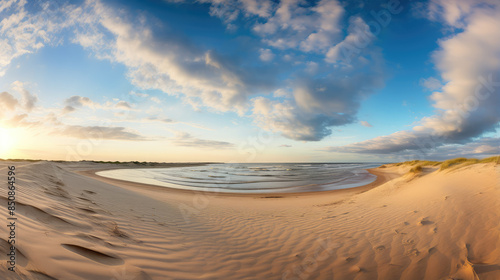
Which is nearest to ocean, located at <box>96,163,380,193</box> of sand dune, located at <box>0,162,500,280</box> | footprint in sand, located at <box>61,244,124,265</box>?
sand dune, located at <box>0,162,500,280</box>

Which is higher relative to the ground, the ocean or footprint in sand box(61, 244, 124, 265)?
footprint in sand box(61, 244, 124, 265)

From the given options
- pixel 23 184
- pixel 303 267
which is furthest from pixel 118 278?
pixel 23 184

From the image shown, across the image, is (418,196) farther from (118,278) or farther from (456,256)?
(118,278)

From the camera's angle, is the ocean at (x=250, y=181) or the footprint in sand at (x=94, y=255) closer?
the footprint in sand at (x=94, y=255)

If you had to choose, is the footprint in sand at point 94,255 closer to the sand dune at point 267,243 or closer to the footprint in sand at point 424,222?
the sand dune at point 267,243

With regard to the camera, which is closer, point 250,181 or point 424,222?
point 424,222

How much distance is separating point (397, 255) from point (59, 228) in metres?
7.13

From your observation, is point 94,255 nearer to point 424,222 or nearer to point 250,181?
point 424,222

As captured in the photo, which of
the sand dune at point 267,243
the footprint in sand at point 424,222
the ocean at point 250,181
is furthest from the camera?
the ocean at point 250,181

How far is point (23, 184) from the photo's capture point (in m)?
6.36

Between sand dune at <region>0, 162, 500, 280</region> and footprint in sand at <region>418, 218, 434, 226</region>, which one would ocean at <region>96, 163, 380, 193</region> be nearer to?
sand dune at <region>0, 162, 500, 280</region>

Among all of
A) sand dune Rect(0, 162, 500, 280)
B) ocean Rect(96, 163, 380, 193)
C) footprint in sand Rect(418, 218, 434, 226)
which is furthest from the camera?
ocean Rect(96, 163, 380, 193)

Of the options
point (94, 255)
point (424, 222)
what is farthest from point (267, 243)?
point (424, 222)

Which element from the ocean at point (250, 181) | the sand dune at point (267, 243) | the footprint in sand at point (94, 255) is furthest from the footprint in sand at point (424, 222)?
the ocean at point (250, 181)
